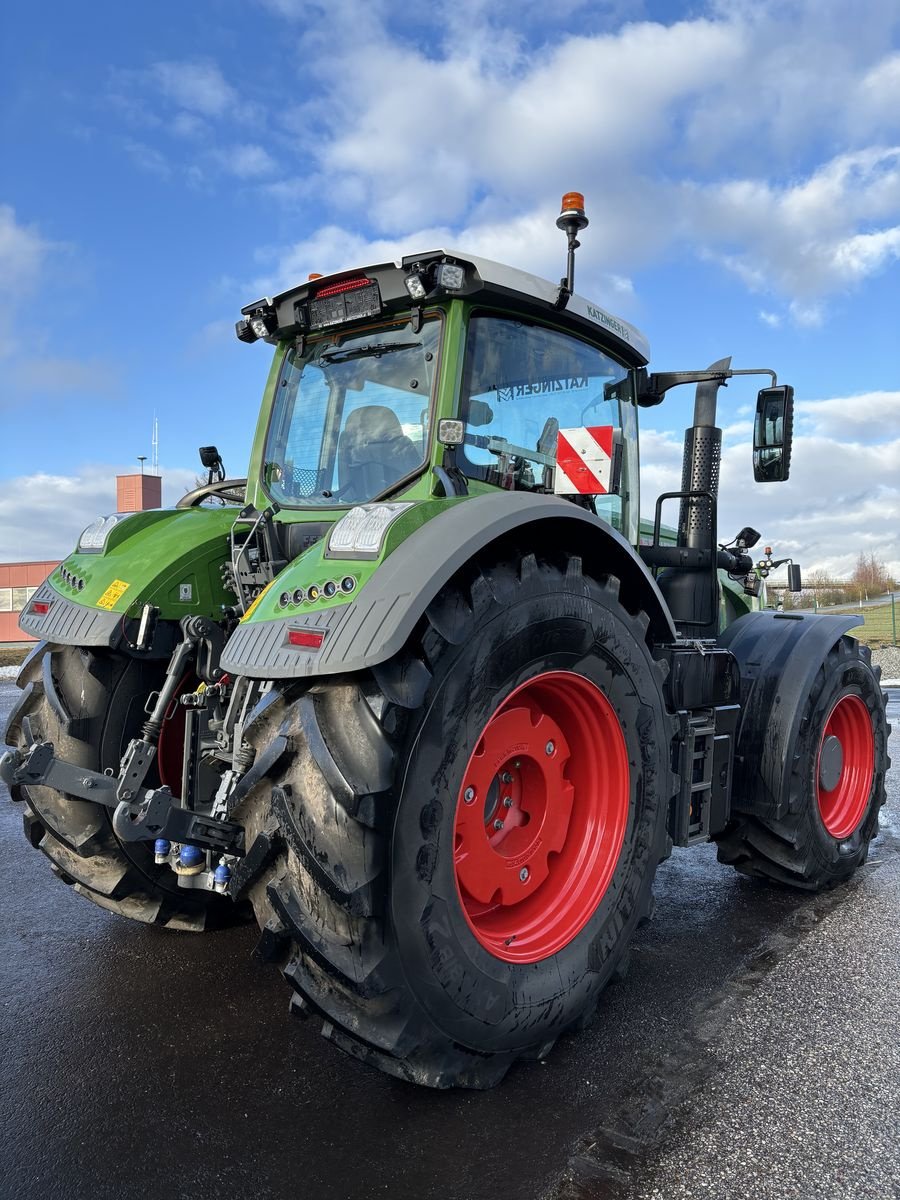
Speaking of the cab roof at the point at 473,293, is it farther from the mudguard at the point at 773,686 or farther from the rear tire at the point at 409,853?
the mudguard at the point at 773,686

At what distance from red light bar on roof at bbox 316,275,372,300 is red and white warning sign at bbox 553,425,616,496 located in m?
0.96

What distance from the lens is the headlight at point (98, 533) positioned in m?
3.53

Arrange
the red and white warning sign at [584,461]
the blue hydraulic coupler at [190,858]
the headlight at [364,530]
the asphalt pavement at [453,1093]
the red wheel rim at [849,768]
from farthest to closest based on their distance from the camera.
→ the red wheel rim at [849,768] < the red and white warning sign at [584,461] < the blue hydraulic coupler at [190,858] < the headlight at [364,530] < the asphalt pavement at [453,1093]

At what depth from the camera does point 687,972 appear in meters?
3.34

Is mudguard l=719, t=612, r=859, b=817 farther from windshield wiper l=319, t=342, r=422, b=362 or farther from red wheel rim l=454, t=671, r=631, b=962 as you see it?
windshield wiper l=319, t=342, r=422, b=362

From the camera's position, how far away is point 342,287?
11.1ft

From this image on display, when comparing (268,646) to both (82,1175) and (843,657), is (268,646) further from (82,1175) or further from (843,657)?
(843,657)

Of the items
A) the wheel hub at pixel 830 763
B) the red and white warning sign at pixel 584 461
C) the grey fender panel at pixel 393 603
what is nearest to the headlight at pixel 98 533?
the grey fender panel at pixel 393 603

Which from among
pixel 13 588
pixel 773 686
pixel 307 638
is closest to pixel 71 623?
pixel 307 638

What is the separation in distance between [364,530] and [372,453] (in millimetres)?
992

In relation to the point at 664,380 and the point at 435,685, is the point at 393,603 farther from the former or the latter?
the point at 664,380

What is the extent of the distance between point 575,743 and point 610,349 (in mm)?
1891

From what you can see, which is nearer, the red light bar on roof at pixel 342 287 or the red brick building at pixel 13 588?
the red light bar on roof at pixel 342 287

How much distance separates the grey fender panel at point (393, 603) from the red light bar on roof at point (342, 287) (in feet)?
3.82
